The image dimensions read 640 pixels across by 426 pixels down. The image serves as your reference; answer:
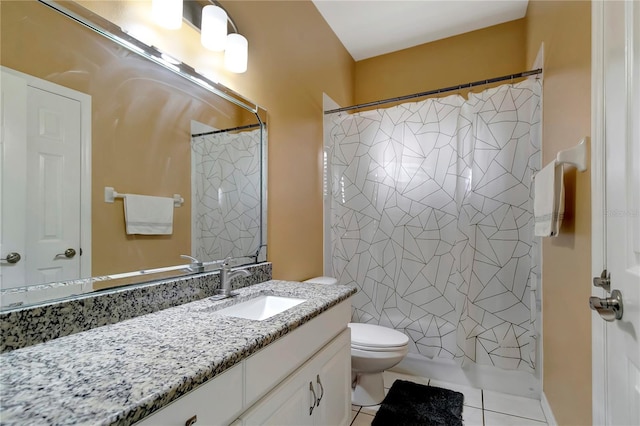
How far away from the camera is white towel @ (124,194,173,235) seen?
1.11 m

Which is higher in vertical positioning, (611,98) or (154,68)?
(154,68)

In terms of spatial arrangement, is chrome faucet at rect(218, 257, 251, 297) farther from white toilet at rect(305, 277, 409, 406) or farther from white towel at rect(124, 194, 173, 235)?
white toilet at rect(305, 277, 409, 406)

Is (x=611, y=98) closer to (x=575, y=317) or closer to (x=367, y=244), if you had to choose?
(x=575, y=317)

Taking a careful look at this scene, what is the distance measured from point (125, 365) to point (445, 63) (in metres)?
3.15

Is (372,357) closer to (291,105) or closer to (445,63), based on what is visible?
(291,105)

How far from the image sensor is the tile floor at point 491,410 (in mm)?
1729

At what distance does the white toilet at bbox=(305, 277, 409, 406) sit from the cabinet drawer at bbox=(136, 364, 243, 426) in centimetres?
112

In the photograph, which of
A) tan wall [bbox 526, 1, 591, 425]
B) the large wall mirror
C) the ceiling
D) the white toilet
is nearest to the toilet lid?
the white toilet

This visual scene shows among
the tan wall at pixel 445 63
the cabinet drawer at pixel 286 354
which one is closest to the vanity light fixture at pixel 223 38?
the cabinet drawer at pixel 286 354

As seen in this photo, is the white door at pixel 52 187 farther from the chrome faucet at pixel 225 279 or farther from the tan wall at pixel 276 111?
the chrome faucet at pixel 225 279

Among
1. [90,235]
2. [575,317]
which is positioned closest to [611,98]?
[575,317]

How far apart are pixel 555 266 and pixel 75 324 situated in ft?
6.63

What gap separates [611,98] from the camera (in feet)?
3.01

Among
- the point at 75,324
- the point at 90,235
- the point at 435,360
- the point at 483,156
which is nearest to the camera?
the point at 75,324
